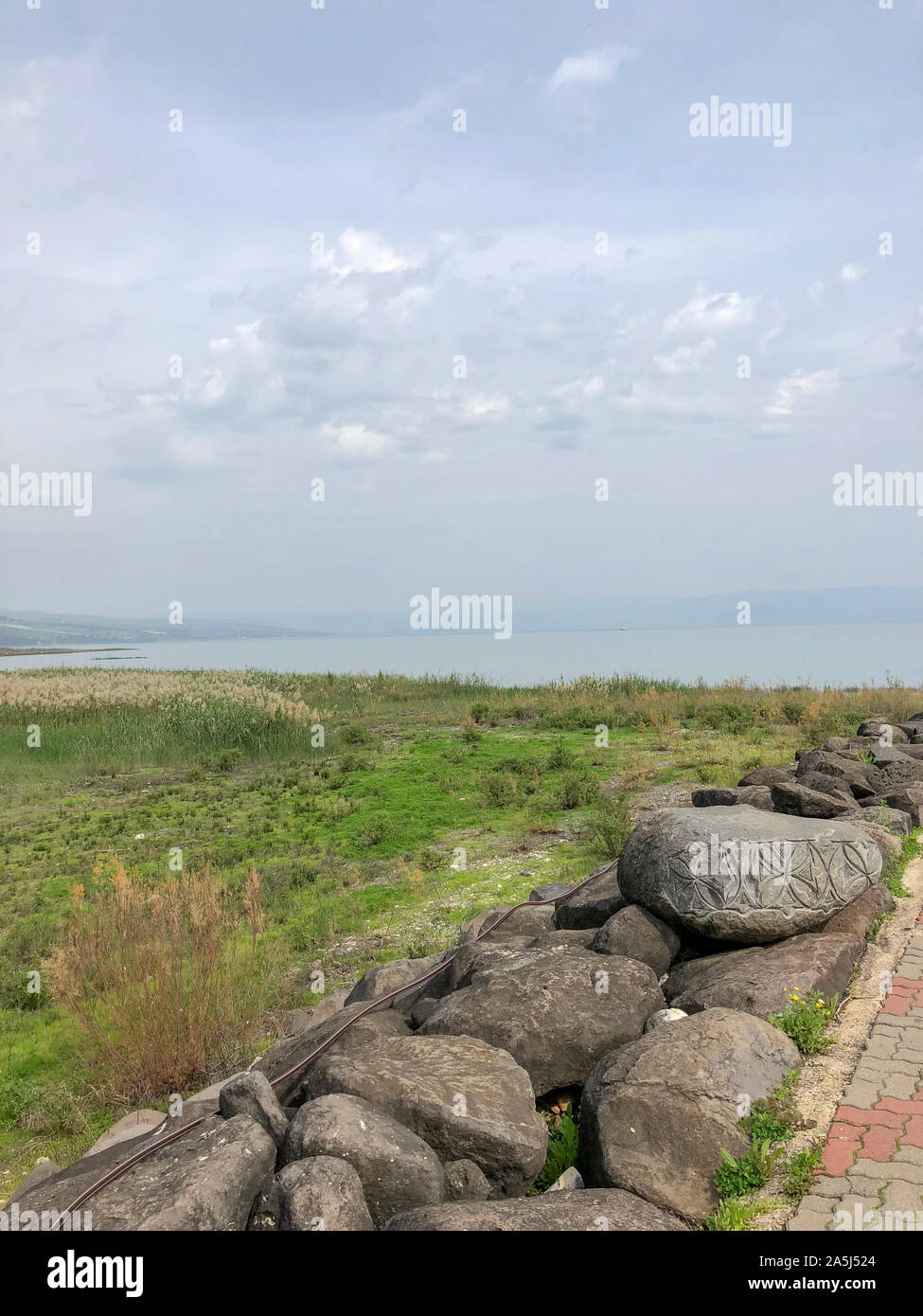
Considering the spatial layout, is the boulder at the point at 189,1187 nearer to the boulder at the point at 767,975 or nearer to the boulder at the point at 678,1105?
the boulder at the point at 678,1105

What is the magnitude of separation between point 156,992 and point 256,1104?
2.22m

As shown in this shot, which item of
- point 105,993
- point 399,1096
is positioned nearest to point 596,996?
point 399,1096

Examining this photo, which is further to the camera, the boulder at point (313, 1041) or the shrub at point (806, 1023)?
the boulder at point (313, 1041)

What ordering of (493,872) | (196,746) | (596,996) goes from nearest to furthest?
1. (596,996)
2. (493,872)
3. (196,746)

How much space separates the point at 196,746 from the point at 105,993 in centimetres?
1547

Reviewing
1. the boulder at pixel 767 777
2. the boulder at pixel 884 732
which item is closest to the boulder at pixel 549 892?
the boulder at pixel 767 777

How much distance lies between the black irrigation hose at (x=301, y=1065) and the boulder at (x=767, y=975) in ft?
5.58

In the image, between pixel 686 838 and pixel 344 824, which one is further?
pixel 344 824

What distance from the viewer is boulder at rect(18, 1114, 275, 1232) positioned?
3.56 metres

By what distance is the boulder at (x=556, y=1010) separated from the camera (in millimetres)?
4855

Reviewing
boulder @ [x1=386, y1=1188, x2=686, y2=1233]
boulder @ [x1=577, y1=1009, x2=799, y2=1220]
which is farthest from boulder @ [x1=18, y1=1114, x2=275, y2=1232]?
boulder @ [x1=577, y1=1009, x2=799, y2=1220]

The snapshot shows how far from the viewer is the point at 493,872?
10352 millimetres

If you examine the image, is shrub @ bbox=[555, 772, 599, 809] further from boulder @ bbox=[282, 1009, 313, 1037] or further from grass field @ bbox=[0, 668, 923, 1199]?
boulder @ bbox=[282, 1009, 313, 1037]

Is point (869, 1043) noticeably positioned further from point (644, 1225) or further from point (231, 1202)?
point (231, 1202)
